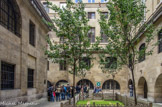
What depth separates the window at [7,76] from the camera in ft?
42.1

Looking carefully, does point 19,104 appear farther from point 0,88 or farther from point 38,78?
point 38,78

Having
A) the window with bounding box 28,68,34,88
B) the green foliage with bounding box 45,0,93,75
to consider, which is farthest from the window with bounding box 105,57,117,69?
the window with bounding box 28,68,34,88

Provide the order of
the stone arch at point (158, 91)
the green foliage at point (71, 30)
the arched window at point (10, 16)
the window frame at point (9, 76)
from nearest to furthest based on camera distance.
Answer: the green foliage at point (71, 30) → the window frame at point (9, 76) → the arched window at point (10, 16) → the stone arch at point (158, 91)

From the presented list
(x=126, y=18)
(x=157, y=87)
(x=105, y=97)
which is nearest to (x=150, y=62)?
(x=157, y=87)

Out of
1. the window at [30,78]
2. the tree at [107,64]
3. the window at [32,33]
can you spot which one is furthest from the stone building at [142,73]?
the window at [30,78]

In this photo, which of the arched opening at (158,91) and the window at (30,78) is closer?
the window at (30,78)

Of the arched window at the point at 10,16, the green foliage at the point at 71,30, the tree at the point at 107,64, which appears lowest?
the tree at the point at 107,64

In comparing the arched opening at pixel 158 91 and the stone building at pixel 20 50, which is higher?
the stone building at pixel 20 50

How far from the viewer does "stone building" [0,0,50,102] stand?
1293 centimetres

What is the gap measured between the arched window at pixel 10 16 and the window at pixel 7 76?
249cm

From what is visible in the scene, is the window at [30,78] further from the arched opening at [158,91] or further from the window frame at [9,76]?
the arched opening at [158,91]

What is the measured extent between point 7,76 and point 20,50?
261 centimetres

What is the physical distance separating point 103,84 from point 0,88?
2381cm

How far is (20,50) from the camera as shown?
1559cm
